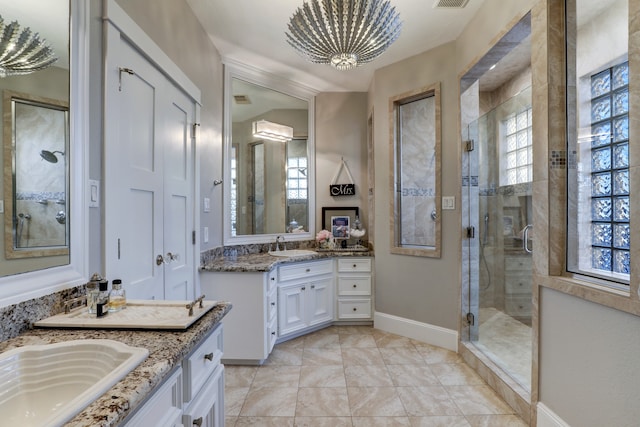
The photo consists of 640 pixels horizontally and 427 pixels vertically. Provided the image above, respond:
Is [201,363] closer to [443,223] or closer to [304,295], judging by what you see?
[304,295]

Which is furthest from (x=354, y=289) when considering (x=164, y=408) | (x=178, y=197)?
(x=164, y=408)

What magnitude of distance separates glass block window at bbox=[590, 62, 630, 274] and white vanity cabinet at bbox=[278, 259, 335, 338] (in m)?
2.12

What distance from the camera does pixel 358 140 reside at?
3.82 metres

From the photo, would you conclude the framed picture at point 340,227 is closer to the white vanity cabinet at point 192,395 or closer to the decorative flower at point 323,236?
the decorative flower at point 323,236

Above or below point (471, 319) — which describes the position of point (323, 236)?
above

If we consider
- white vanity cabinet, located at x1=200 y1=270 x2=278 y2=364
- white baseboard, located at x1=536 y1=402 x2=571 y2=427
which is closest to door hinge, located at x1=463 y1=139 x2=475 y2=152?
white baseboard, located at x1=536 y1=402 x2=571 y2=427

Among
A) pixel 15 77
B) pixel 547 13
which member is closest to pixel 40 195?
pixel 15 77

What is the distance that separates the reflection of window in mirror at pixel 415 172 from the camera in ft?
9.73

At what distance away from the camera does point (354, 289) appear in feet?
11.0

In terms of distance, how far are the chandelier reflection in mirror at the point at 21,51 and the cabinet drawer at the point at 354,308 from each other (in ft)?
9.61

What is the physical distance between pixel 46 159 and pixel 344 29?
149cm

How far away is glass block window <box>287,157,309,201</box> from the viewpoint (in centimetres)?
359

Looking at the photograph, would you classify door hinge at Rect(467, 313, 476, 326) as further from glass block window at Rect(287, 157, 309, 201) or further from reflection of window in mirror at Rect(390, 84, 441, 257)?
glass block window at Rect(287, 157, 309, 201)

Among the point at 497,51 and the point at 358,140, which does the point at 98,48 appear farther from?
the point at 358,140
